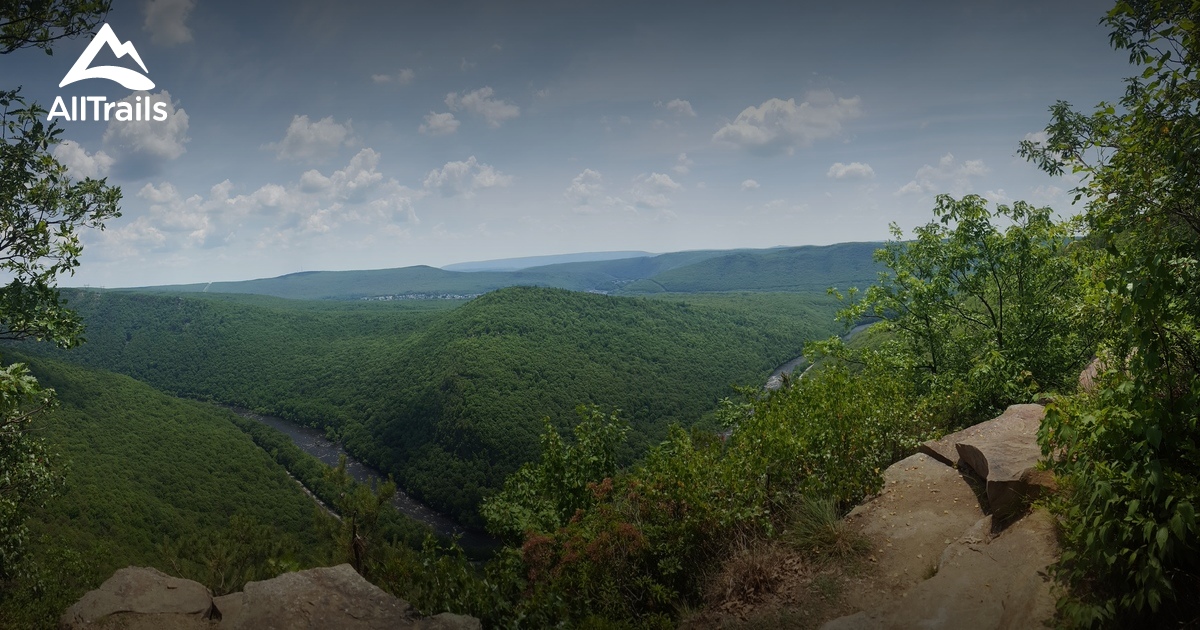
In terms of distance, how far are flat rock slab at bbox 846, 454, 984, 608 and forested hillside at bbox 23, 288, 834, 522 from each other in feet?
301

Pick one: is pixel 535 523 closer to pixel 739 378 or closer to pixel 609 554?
pixel 609 554

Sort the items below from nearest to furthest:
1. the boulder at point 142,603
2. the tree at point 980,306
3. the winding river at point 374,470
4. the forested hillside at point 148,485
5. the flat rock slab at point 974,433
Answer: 1. the boulder at point 142,603
2. the flat rock slab at point 974,433
3. the tree at point 980,306
4. the forested hillside at point 148,485
5. the winding river at point 374,470

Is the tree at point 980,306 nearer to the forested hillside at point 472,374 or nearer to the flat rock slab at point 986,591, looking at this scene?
the flat rock slab at point 986,591

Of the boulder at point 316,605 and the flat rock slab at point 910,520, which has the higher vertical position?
the flat rock slab at point 910,520

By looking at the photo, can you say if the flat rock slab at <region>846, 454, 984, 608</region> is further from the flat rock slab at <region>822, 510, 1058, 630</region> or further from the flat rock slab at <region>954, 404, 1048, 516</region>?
the flat rock slab at <region>954, 404, 1048, 516</region>

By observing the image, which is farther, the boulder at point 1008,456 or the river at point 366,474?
the river at point 366,474

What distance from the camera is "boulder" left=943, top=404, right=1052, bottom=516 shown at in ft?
27.8

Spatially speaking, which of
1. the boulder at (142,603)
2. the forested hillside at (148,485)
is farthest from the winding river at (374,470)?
the boulder at (142,603)

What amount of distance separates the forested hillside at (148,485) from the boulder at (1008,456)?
88.1ft

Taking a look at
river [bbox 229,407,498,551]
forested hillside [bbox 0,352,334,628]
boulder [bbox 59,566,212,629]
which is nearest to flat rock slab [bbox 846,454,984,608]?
boulder [bbox 59,566,212,629]

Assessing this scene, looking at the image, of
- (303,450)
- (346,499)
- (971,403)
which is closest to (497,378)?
(303,450)

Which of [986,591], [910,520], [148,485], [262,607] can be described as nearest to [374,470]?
[148,485]

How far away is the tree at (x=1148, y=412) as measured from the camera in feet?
A: 17.3

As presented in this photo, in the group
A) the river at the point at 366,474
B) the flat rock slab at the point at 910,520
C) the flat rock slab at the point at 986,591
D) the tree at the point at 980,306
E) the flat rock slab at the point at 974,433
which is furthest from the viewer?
the river at the point at 366,474
